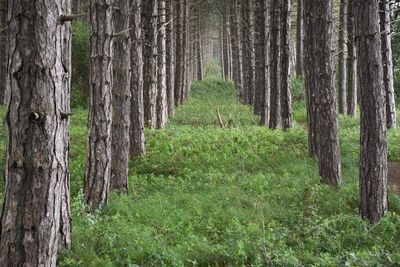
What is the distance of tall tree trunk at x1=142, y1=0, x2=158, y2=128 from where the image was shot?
15.6 metres

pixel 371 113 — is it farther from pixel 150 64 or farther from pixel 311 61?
pixel 150 64

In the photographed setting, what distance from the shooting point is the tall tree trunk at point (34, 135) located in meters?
3.90

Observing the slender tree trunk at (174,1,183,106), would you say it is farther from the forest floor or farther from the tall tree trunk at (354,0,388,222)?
the tall tree trunk at (354,0,388,222)

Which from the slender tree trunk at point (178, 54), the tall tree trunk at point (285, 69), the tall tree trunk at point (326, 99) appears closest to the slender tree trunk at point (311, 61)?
the tall tree trunk at point (326, 99)

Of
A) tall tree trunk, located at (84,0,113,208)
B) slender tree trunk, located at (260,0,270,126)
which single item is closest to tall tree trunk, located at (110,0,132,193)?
tall tree trunk, located at (84,0,113,208)

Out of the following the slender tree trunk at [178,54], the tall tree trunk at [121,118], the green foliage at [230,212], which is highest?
the slender tree trunk at [178,54]

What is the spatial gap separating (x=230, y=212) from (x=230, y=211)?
0.11 ft

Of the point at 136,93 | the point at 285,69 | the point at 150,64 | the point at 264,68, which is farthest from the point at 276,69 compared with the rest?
the point at 136,93

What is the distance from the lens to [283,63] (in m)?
17.3

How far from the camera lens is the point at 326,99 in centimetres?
1091

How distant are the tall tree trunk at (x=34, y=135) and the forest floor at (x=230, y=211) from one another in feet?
4.33

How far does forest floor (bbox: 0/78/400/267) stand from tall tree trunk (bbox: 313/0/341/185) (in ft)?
1.28

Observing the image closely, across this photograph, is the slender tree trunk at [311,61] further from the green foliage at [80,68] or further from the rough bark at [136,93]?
the green foliage at [80,68]

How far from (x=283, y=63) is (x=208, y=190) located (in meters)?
8.69
